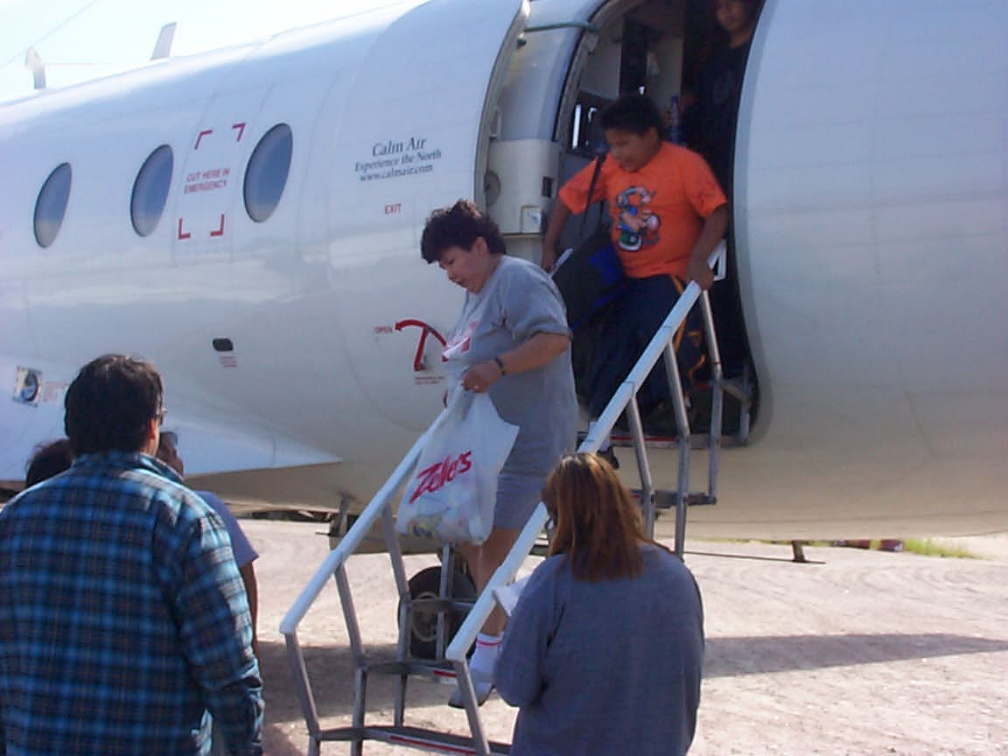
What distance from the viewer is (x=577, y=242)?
6500 millimetres

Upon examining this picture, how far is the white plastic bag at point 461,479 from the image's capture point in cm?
439

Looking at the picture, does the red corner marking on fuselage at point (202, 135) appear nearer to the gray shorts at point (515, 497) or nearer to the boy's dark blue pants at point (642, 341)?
the boy's dark blue pants at point (642, 341)

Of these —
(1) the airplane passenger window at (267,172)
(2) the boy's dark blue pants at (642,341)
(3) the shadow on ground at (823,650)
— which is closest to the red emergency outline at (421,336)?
(2) the boy's dark blue pants at (642,341)

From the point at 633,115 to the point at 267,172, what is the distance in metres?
2.64

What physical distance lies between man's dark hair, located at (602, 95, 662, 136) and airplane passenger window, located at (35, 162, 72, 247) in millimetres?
4581

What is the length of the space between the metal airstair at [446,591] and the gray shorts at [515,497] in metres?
0.29

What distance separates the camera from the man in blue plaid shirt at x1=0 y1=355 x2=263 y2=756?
9.54ft

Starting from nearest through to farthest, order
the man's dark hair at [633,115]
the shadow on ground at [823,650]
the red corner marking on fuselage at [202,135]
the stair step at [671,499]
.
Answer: the stair step at [671,499]
the man's dark hair at [633,115]
the red corner marking on fuselage at [202,135]
the shadow on ground at [823,650]

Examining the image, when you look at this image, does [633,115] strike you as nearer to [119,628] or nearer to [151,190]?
[119,628]

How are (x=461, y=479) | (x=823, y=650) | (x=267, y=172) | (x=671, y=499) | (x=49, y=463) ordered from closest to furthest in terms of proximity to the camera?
(x=49, y=463), (x=461, y=479), (x=671, y=499), (x=267, y=172), (x=823, y=650)

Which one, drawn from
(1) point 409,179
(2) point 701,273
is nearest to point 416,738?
(2) point 701,273

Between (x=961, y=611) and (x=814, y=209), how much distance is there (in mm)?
10268

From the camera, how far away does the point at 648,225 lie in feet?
18.6

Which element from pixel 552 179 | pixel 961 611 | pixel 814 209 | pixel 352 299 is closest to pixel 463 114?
pixel 552 179
